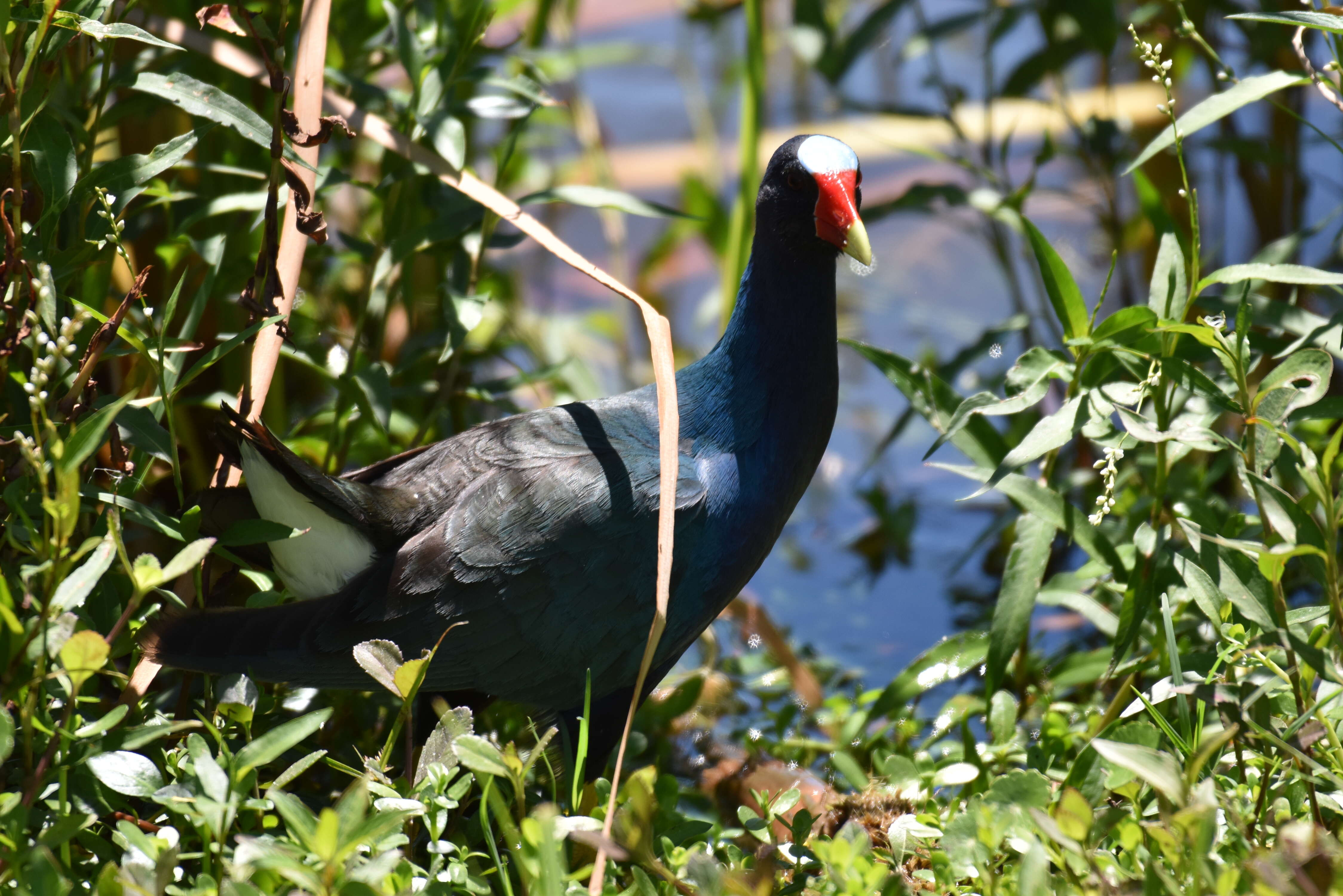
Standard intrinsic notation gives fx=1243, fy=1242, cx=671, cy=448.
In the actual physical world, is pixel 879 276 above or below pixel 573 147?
below

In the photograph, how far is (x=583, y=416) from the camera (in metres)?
1.84

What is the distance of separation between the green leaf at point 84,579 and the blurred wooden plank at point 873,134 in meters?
2.60

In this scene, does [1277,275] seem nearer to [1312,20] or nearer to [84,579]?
[1312,20]

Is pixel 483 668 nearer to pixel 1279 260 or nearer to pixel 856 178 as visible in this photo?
pixel 856 178

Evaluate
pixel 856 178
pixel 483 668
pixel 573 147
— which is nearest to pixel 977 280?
pixel 573 147

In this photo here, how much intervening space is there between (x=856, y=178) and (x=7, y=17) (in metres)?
1.11

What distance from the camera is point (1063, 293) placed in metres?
1.75

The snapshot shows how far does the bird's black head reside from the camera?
1.76 metres

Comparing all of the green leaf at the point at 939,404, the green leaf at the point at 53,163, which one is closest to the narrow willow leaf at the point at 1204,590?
the green leaf at the point at 939,404

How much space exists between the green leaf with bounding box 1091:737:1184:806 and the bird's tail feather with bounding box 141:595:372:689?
932mm

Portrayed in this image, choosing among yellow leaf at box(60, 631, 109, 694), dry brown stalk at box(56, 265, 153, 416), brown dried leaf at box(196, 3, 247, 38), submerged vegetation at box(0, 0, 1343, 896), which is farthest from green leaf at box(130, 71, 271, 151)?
yellow leaf at box(60, 631, 109, 694)

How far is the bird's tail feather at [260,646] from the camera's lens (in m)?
1.53

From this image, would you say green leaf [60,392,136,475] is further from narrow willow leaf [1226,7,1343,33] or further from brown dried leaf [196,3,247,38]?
narrow willow leaf [1226,7,1343,33]

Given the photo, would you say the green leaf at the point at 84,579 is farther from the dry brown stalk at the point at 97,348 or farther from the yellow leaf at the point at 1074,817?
the yellow leaf at the point at 1074,817
